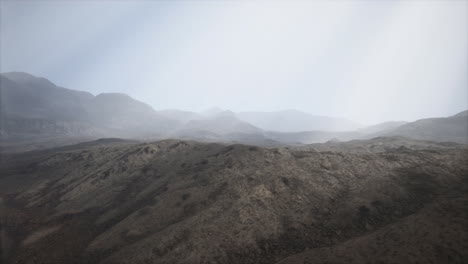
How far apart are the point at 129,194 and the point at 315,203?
3129 centimetres

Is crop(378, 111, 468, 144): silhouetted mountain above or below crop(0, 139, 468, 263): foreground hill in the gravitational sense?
above

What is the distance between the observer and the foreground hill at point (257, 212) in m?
19.4

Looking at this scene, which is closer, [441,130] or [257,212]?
[257,212]

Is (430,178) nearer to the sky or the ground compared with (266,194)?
nearer to the sky

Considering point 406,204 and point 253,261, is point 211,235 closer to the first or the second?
point 253,261

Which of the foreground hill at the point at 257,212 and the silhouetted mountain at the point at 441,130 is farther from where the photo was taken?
the silhouetted mountain at the point at 441,130

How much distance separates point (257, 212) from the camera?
2644cm

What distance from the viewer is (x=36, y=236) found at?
3091 cm

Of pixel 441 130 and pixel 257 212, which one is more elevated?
pixel 441 130

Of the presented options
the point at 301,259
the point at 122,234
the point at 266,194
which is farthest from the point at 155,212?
the point at 301,259

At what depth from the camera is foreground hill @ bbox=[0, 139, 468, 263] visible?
63.5ft

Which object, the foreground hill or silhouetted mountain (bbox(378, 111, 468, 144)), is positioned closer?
the foreground hill

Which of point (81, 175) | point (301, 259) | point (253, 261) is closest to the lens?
point (301, 259)

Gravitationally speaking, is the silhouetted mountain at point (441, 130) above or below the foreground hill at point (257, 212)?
above
